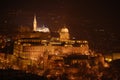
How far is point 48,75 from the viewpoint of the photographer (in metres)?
40.5

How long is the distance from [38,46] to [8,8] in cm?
3427

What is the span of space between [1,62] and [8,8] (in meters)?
41.3

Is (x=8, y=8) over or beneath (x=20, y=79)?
over

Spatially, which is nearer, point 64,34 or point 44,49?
point 44,49

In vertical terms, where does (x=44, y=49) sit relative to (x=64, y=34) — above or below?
below

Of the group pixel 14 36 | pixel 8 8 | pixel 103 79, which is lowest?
pixel 103 79

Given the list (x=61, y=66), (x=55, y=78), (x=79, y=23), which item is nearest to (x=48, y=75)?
(x=55, y=78)

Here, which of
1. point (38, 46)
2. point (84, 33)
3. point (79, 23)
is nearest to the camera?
point (38, 46)

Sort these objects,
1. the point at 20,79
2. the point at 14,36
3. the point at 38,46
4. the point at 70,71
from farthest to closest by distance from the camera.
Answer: the point at 14,36
the point at 38,46
the point at 70,71
the point at 20,79

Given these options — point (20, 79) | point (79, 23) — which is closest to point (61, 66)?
point (20, 79)

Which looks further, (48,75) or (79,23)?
(79,23)

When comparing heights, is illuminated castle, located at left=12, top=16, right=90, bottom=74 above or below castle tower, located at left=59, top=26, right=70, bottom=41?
below

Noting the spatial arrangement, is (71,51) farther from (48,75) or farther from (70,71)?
(48,75)

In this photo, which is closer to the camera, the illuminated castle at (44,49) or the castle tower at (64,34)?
the illuminated castle at (44,49)
